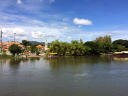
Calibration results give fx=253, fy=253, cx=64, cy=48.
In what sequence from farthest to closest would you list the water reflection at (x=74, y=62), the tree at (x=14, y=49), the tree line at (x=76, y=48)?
the tree line at (x=76, y=48), the tree at (x=14, y=49), the water reflection at (x=74, y=62)

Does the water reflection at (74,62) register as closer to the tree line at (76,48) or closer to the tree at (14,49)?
the tree at (14,49)

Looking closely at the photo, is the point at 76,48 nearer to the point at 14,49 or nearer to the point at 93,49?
the point at 93,49

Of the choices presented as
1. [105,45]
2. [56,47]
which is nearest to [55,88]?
[56,47]

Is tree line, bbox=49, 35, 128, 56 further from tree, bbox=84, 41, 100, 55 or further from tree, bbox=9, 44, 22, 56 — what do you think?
tree, bbox=9, 44, 22, 56

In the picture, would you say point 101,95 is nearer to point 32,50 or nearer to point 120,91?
point 120,91

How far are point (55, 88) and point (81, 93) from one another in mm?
2462

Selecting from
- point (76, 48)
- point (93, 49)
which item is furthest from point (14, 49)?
point (93, 49)

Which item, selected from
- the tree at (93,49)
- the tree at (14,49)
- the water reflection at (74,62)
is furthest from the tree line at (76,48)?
the water reflection at (74,62)

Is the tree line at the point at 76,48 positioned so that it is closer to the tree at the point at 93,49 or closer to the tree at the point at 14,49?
the tree at the point at 93,49

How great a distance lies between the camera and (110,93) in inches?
602

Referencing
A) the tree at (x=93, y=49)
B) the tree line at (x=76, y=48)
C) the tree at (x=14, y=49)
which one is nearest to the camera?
the tree at (x=14, y=49)

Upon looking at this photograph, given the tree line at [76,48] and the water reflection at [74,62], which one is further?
the tree line at [76,48]

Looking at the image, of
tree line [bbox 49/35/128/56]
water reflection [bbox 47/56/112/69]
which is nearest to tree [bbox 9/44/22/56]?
tree line [bbox 49/35/128/56]

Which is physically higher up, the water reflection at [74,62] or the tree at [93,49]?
the tree at [93,49]
